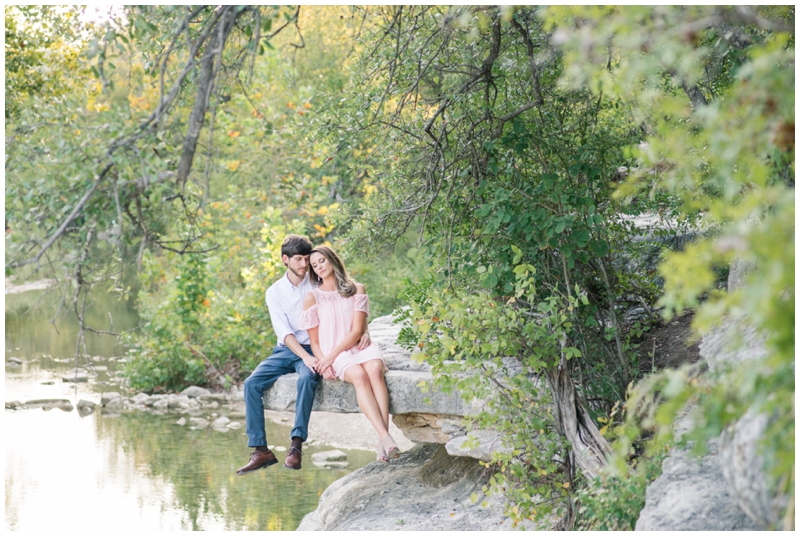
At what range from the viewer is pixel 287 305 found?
5.39 meters

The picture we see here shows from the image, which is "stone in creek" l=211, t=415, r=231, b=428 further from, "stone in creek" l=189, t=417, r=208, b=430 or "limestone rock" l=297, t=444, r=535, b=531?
"limestone rock" l=297, t=444, r=535, b=531

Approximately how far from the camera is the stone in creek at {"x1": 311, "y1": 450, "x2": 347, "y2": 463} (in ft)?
26.8

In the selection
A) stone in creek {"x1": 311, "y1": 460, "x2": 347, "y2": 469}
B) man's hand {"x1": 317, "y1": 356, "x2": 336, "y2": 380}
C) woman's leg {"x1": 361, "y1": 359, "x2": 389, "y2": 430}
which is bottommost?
stone in creek {"x1": 311, "y1": 460, "x2": 347, "y2": 469}

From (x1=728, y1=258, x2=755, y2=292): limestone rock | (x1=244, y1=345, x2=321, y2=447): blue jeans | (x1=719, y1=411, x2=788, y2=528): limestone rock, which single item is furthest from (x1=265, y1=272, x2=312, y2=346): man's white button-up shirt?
(x1=719, y1=411, x2=788, y2=528): limestone rock

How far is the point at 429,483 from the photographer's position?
5.55 metres

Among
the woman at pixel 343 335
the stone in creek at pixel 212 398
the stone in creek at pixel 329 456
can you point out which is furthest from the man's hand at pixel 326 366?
the stone in creek at pixel 212 398

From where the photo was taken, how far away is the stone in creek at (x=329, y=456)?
8.18 metres

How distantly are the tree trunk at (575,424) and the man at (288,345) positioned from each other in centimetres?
143

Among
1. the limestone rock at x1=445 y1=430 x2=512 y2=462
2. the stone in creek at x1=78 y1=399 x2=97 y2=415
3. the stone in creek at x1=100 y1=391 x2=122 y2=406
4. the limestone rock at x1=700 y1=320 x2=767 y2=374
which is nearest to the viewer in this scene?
the limestone rock at x1=700 y1=320 x2=767 y2=374

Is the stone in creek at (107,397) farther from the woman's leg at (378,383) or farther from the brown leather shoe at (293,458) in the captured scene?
the woman's leg at (378,383)

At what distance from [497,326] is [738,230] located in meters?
2.45

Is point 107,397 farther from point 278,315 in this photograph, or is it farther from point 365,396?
point 365,396

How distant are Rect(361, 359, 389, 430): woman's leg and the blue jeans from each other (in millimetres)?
371

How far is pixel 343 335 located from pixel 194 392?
234 inches
